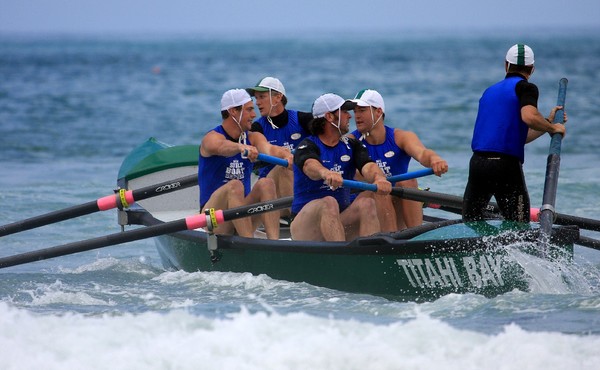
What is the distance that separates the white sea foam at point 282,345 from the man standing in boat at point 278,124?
9.24 ft

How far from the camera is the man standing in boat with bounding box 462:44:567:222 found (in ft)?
25.2

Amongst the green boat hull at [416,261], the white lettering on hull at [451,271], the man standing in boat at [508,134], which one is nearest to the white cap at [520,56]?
the man standing in boat at [508,134]

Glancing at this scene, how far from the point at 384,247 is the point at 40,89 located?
92.9 feet

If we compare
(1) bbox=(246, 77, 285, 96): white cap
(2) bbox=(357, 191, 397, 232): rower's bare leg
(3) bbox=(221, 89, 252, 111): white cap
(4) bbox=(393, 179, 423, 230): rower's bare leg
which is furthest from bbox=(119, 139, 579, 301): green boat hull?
(1) bbox=(246, 77, 285, 96): white cap

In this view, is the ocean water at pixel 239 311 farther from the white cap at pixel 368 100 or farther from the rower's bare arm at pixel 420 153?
the white cap at pixel 368 100

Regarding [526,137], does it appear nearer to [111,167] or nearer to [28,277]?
[28,277]

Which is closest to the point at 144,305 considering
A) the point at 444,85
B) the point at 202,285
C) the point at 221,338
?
the point at 202,285

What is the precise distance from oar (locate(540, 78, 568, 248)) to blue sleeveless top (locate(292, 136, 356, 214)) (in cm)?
146

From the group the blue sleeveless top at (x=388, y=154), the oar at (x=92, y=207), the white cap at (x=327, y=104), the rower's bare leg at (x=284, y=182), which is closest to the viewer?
the white cap at (x=327, y=104)

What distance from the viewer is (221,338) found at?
269 inches

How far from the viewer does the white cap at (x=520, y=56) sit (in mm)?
7785

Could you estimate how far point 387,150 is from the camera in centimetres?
872

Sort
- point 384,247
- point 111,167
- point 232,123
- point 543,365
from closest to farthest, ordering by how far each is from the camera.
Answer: point 543,365 → point 384,247 → point 232,123 → point 111,167

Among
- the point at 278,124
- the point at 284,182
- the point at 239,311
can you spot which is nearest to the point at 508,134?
the point at 239,311
